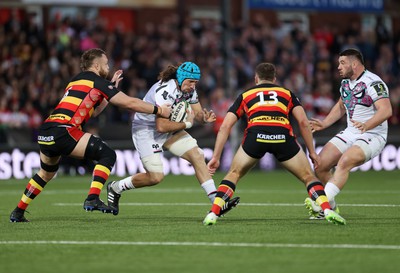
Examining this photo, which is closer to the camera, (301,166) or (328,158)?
(301,166)

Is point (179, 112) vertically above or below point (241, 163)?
above

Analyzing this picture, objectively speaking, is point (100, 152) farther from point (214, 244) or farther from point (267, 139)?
point (214, 244)

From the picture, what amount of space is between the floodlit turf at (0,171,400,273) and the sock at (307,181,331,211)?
257 millimetres

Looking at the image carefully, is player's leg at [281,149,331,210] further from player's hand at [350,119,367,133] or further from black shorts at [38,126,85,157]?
black shorts at [38,126,85,157]

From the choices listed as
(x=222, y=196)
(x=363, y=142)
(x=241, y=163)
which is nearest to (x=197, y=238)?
(x=222, y=196)

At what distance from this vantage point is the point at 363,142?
1288 cm

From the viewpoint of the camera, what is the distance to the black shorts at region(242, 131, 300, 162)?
467 inches

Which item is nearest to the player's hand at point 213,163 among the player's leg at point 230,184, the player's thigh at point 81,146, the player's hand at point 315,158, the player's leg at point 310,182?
the player's leg at point 230,184

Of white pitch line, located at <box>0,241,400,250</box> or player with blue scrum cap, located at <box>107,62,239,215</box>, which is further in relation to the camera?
player with blue scrum cap, located at <box>107,62,239,215</box>

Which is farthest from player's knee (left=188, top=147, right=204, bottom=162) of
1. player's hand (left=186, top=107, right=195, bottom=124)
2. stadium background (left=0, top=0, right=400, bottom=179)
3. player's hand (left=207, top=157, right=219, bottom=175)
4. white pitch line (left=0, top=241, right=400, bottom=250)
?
stadium background (left=0, top=0, right=400, bottom=179)

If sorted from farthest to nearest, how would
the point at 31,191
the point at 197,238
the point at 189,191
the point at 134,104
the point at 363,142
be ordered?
the point at 189,191 → the point at 363,142 → the point at 31,191 → the point at 134,104 → the point at 197,238

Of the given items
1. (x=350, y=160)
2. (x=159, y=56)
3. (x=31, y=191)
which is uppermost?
(x=350, y=160)

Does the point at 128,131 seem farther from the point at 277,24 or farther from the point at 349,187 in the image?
the point at 277,24

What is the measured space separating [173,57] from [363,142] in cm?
1580
